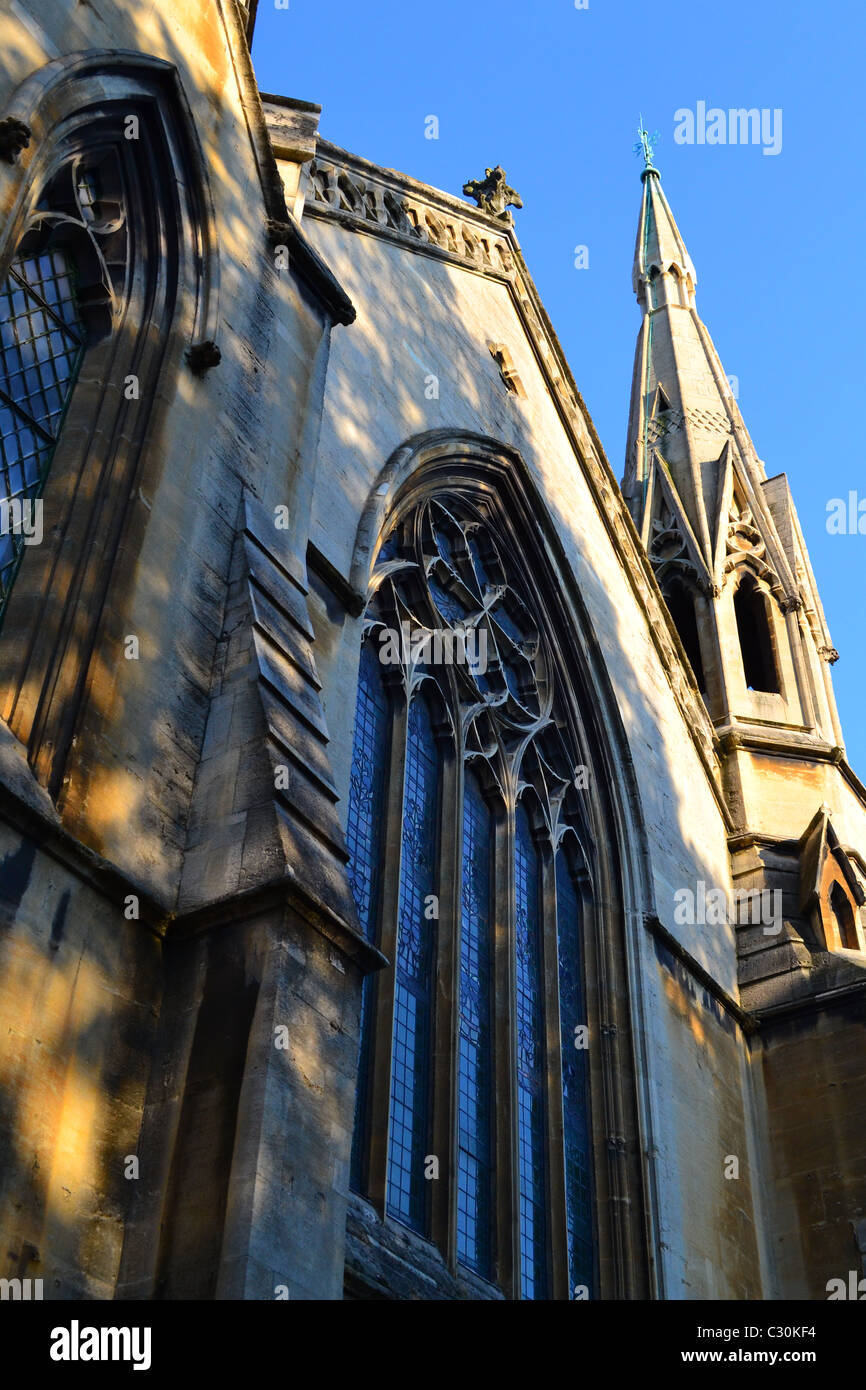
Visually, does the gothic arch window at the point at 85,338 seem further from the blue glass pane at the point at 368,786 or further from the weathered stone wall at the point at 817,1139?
the weathered stone wall at the point at 817,1139

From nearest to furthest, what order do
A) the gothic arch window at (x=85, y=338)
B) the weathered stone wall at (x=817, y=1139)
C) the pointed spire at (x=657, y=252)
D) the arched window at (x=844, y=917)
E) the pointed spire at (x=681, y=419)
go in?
the gothic arch window at (x=85, y=338) → the weathered stone wall at (x=817, y=1139) → the arched window at (x=844, y=917) → the pointed spire at (x=681, y=419) → the pointed spire at (x=657, y=252)

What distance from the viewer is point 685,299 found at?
2481cm

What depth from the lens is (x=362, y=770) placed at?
11.9 m

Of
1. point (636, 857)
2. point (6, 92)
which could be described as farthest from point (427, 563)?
point (6, 92)

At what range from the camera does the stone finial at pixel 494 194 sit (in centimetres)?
1800

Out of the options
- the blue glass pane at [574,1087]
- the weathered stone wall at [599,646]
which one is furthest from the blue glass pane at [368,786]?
the blue glass pane at [574,1087]

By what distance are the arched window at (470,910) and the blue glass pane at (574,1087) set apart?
0.06 feet

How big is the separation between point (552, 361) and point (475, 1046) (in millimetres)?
8366

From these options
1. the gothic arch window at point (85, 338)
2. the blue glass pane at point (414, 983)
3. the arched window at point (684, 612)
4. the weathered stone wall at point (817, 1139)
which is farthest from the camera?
the arched window at point (684, 612)

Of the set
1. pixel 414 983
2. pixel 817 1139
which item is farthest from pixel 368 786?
pixel 817 1139

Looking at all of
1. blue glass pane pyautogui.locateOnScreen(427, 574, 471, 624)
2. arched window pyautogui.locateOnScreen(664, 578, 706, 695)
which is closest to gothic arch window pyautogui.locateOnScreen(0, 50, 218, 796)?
blue glass pane pyautogui.locateOnScreen(427, 574, 471, 624)

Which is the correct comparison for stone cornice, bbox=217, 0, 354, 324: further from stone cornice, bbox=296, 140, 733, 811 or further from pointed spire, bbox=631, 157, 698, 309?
pointed spire, bbox=631, 157, 698, 309
